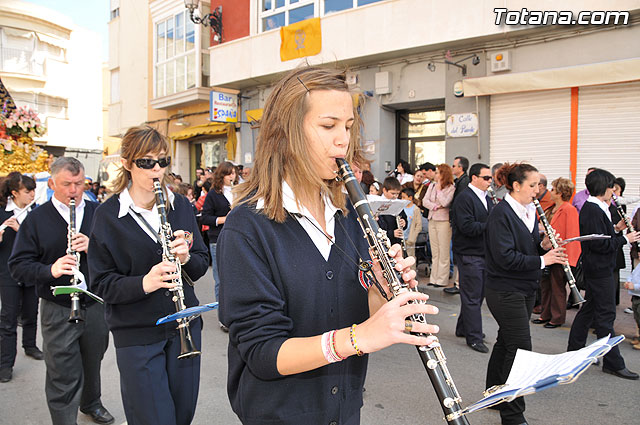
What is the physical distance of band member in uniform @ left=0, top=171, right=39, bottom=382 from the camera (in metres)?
5.15

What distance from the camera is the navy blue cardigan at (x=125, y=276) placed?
2625mm

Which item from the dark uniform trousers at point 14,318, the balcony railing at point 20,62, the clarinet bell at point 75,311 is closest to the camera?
the clarinet bell at point 75,311

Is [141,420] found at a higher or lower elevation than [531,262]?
lower

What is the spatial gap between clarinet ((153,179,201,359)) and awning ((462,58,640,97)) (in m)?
8.97

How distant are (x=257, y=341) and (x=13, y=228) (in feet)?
16.8

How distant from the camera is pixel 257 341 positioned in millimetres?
1480

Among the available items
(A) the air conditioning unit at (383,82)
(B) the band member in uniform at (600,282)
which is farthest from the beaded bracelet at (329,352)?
(A) the air conditioning unit at (383,82)

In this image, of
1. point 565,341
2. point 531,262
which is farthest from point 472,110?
point 531,262

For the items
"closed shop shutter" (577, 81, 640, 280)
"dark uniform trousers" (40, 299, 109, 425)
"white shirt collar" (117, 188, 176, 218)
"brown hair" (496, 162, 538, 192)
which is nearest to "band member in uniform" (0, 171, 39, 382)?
"dark uniform trousers" (40, 299, 109, 425)

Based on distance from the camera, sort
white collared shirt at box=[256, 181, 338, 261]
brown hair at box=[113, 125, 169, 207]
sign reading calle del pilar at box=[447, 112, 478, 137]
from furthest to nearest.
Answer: sign reading calle del pilar at box=[447, 112, 478, 137] < brown hair at box=[113, 125, 169, 207] < white collared shirt at box=[256, 181, 338, 261]

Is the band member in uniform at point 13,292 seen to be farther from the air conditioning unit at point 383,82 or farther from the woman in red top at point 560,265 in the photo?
the air conditioning unit at point 383,82

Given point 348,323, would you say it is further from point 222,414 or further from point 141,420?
point 222,414

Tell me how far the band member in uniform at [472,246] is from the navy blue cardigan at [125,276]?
4.17 metres

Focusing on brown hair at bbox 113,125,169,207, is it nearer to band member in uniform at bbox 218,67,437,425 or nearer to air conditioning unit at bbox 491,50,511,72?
band member in uniform at bbox 218,67,437,425
